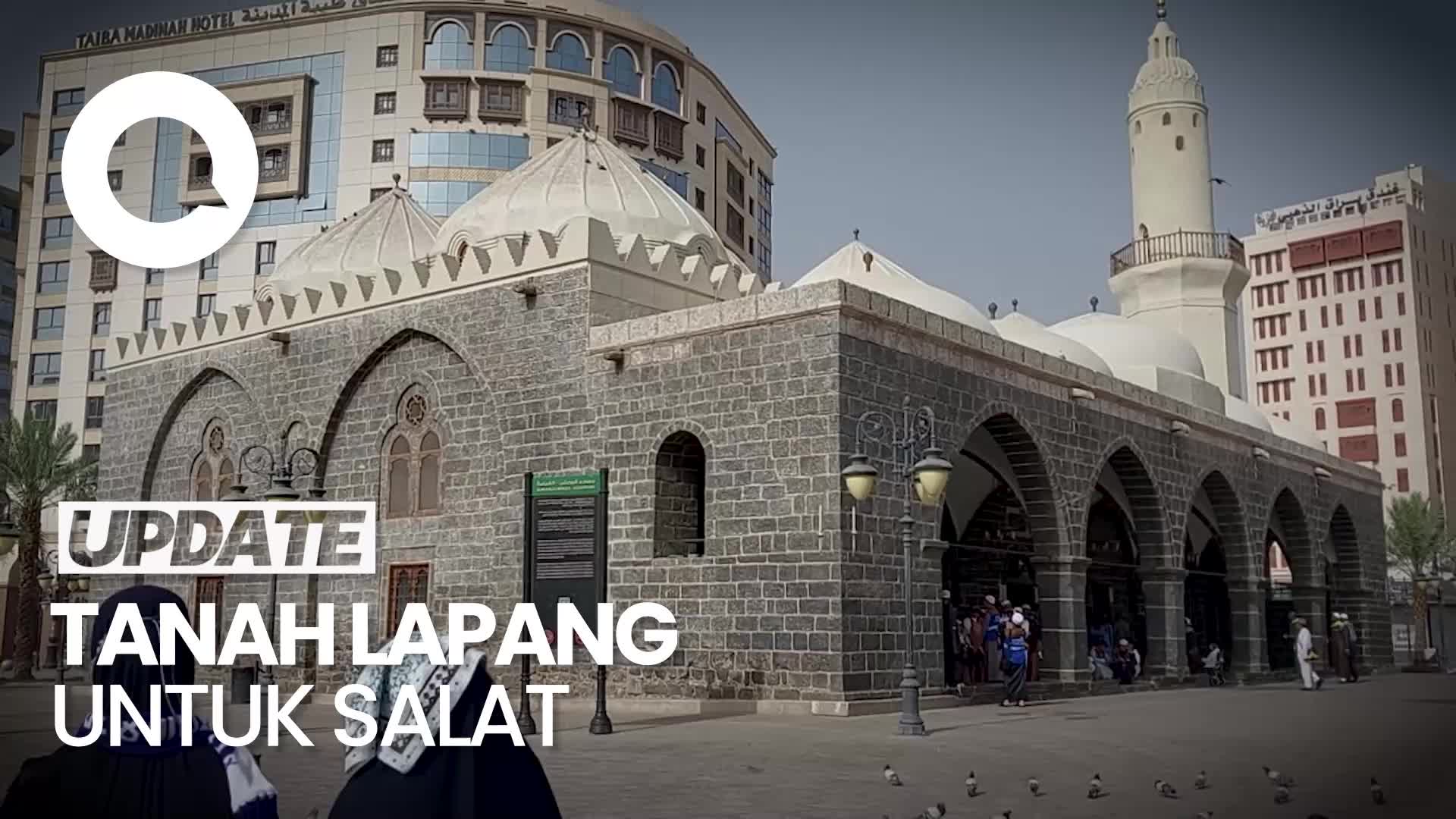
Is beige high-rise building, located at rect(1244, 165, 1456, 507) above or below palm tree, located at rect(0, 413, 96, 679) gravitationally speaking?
above

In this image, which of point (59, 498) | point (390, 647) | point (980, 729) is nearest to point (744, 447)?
point (980, 729)

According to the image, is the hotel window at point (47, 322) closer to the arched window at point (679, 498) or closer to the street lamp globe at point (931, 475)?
the arched window at point (679, 498)

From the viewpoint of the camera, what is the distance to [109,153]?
41.2ft

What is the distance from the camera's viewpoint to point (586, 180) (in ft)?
58.6

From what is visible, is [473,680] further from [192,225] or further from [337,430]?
[337,430]

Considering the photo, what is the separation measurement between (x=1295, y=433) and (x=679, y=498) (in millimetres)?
18523

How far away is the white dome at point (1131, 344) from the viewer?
21234mm

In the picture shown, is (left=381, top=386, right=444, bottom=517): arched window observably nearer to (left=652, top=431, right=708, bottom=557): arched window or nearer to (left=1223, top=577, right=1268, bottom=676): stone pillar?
(left=652, top=431, right=708, bottom=557): arched window

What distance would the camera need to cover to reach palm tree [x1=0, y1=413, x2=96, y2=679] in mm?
22203

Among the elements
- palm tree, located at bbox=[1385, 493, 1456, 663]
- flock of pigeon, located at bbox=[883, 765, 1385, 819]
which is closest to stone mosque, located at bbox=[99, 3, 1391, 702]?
flock of pigeon, located at bbox=[883, 765, 1385, 819]

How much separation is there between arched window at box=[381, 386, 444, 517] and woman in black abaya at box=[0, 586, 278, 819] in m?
13.4

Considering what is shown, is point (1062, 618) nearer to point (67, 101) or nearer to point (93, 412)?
point (93, 412)

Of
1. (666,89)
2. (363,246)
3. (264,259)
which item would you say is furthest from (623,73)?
(363,246)

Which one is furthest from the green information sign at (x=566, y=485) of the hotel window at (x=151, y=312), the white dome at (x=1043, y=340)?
the hotel window at (x=151, y=312)
